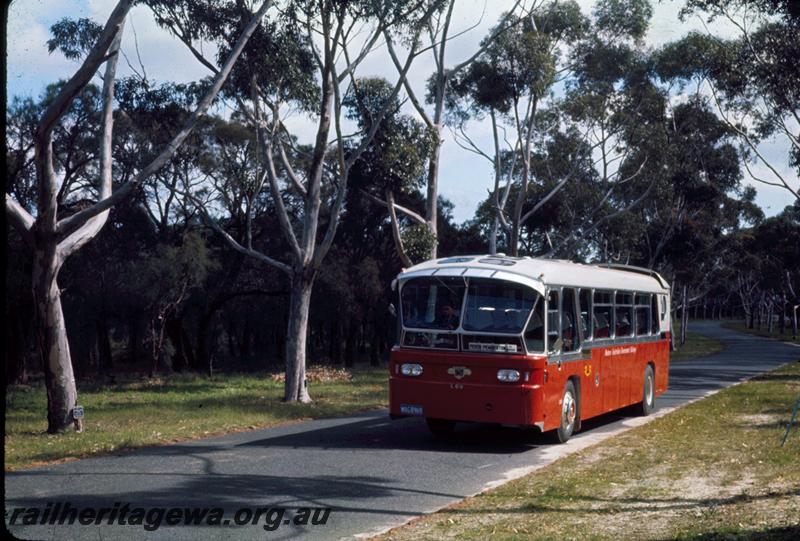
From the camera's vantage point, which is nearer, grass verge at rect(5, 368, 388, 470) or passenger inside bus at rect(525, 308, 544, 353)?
passenger inside bus at rect(525, 308, 544, 353)

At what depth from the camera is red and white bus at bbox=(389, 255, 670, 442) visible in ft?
43.3

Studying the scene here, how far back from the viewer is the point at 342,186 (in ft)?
70.9

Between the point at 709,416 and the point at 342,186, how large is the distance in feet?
30.2

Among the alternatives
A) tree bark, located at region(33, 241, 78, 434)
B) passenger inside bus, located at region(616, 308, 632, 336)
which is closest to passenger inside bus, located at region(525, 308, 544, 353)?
passenger inside bus, located at region(616, 308, 632, 336)

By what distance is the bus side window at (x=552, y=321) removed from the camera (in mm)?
13645

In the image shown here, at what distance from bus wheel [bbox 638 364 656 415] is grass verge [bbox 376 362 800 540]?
3253 mm

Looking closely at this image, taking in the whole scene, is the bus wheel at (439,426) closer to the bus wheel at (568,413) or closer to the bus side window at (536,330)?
the bus wheel at (568,413)

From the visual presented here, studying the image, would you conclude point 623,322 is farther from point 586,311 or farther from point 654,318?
point 654,318

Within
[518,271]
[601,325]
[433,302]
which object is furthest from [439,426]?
[601,325]

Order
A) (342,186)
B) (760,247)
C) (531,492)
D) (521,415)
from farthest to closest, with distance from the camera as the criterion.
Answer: (760,247) < (342,186) < (521,415) < (531,492)

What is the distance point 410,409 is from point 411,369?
570mm

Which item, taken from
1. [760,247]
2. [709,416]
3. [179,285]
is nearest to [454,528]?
[709,416]

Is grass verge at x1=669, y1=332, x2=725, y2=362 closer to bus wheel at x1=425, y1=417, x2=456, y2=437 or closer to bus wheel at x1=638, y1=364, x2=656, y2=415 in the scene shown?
bus wheel at x1=638, y1=364, x2=656, y2=415

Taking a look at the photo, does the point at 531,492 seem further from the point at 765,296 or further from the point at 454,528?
the point at 765,296
